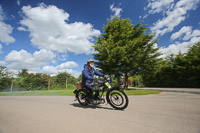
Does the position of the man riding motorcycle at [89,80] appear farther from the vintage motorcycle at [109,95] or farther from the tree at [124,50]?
the tree at [124,50]

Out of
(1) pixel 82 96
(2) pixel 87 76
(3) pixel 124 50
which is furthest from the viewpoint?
(3) pixel 124 50

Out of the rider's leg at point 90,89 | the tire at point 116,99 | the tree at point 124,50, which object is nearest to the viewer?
the tire at point 116,99

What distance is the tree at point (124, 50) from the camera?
427 inches

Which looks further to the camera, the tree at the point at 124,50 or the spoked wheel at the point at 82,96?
the tree at the point at 124,50

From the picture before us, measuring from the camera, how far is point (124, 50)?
34.4 feet

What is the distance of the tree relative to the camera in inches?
427

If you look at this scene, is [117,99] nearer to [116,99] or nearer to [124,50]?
[116,99]

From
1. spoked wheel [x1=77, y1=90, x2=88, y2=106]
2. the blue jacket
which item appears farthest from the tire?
spoked wheel [x1=77, y1=90, x2=88, y2=106]

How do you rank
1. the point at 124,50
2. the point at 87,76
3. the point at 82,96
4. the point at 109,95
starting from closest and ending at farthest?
the point at 109,95 → the point at 87,76 → the point at 82,96 → the point at 124,50

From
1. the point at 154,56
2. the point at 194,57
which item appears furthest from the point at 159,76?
the point at 154,56

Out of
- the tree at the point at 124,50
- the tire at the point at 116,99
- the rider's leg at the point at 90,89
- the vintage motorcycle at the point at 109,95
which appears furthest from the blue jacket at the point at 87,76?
the tree at the point at 124,50

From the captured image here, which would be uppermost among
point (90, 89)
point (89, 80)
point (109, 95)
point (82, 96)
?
point (89, 80)

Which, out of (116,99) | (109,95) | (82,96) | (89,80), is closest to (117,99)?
(116,99)

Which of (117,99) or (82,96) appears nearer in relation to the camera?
(117,99)
